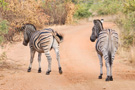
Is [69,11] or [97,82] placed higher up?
[69,11]

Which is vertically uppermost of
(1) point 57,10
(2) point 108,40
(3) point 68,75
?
(1) point 57,10

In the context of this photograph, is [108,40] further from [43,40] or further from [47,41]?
[43,40]

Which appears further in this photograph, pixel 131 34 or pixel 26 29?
pixel 131 34

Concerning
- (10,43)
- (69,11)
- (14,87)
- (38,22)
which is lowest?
(14,87)

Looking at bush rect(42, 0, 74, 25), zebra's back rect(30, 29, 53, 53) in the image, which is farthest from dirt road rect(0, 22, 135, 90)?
bush rect(42, 0, 74, 25)

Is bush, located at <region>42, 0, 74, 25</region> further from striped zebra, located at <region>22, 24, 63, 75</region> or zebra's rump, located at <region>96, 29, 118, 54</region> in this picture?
zebra's rump, located at <region>96, 29, 118, 54</region>

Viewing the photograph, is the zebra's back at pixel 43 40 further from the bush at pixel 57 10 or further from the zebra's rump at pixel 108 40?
the bush at pixel 57 10

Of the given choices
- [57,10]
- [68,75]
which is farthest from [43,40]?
[57,10]

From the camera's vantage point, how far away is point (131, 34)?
57.1 ft

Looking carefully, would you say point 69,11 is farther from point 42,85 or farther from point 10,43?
point 42,85

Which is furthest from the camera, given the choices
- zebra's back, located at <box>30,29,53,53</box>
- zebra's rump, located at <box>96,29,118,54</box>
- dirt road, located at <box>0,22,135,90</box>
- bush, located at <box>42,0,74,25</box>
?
bush, located at <box>42,0,74,25</box>

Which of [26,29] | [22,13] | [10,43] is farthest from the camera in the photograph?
[22,13]

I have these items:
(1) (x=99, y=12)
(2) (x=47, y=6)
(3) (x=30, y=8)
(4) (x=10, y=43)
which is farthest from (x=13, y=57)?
(1) (x=99, y=12)

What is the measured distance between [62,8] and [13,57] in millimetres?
20029
